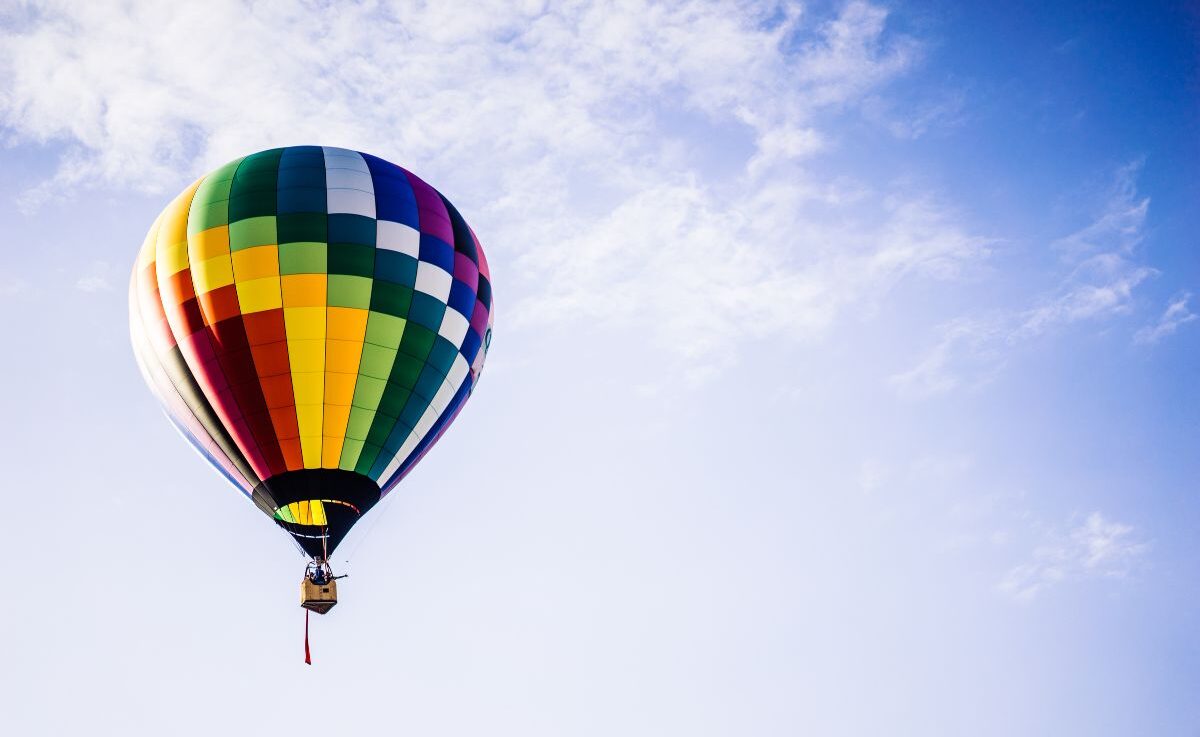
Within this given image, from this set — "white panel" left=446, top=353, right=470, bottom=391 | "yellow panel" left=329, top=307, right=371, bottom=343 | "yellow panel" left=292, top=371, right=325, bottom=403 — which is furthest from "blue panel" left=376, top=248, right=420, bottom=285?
"yellow panel" left=292, top=371, right=325, bottom=403

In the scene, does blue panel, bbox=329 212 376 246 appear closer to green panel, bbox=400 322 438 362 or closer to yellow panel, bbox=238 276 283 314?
yellow panel, bbox=238 276 283 314

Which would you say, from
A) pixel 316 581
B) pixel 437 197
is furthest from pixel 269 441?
pixel 437 197

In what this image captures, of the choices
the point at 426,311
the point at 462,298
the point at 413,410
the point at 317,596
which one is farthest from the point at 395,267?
the point at 317,596

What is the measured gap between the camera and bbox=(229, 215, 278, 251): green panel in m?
17.6

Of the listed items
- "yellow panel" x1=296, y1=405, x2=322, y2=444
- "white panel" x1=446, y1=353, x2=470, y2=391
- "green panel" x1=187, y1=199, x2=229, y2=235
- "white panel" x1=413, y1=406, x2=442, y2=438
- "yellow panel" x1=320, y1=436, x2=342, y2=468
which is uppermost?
"green panel" x1=187, y1=199, x2=229, y2=235

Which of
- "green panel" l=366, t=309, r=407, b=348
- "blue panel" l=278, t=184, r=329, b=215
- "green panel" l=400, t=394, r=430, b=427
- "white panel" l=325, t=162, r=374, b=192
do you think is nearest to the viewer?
"green panel" l=366, t=309, r=407, b=348

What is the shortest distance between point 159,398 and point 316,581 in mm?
3889

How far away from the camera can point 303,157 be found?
18703 mm

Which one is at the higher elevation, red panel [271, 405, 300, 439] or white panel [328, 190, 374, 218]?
white panel [328, 190, 374, 218]

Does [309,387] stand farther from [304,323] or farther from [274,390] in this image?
[304,323]

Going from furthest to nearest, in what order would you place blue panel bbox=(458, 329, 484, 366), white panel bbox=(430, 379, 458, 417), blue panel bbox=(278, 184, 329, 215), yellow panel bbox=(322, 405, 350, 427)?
blue panel bbox=(458, 329, 484, 366), white panel bbox=(430, 379, 458, 417), blue panel bbox=(278, 184, 329, 215), yellow panel bbox=(322, 405, 350, 427)

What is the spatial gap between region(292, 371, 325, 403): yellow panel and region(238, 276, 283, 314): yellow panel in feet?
3.64

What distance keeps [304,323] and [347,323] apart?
61 cm

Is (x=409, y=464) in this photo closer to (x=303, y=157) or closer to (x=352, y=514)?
(x=352, y=514)
